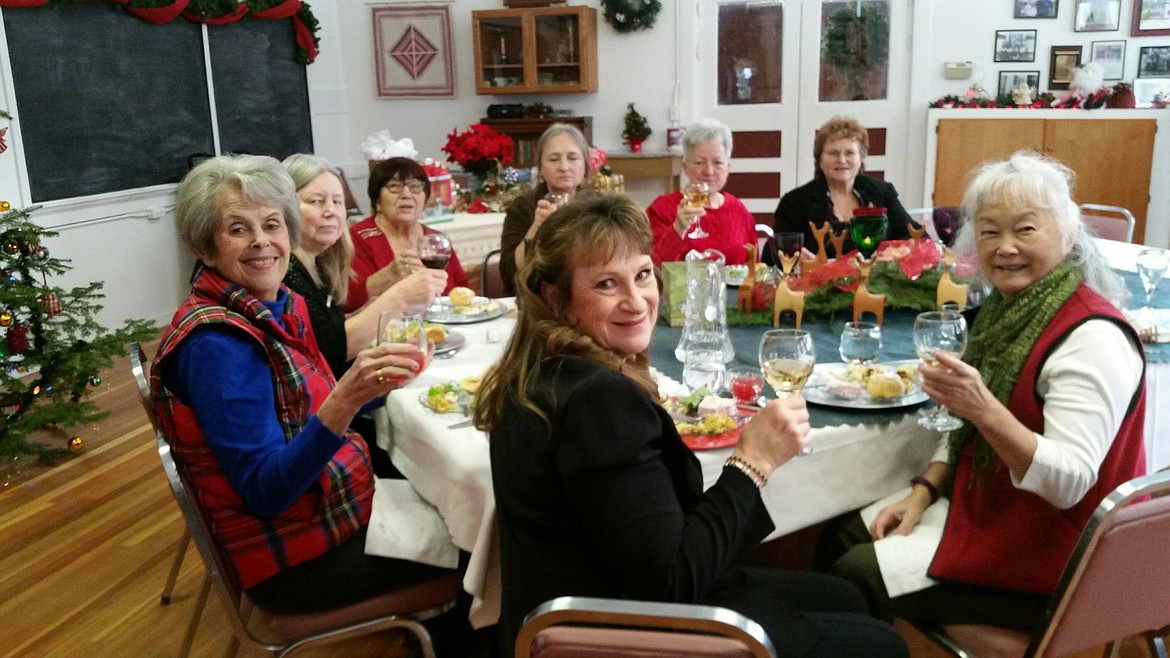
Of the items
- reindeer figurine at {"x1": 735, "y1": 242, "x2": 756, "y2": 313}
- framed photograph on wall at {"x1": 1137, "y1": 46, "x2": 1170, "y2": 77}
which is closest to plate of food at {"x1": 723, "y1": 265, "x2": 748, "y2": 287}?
reindeer figurine at {"x1": 735, "y1": 242, "x2": 756, "y2": 313}

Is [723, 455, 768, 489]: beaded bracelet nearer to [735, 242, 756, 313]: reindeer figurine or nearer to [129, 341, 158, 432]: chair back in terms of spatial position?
[129, 341, 158, 432]: chair back

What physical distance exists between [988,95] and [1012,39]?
0.39 m

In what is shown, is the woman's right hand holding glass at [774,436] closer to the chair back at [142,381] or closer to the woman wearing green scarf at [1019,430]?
the woman wearing green scarf at [1019,430]

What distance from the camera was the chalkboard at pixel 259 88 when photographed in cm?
604

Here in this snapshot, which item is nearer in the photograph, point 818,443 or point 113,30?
point 818,443

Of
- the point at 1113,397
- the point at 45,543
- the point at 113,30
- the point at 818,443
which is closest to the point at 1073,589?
the point at 1113,397

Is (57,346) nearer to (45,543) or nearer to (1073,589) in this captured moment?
(45,543)

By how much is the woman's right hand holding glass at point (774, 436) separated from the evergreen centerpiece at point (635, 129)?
226 inches

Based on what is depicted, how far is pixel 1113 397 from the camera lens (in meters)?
1.55

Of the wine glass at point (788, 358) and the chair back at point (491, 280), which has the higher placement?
the wine glass at point (788, 358)

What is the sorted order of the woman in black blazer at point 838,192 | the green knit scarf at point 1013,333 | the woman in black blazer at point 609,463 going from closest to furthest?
the woman in black blazer at point 609,463, the green knit scarf at point 1013,333, the woman in black blazer at point 838,192

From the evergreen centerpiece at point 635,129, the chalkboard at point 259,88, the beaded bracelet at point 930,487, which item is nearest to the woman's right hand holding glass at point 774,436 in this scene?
the beaded bracelet at point 930,487

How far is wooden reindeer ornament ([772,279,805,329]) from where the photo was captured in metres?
2.47

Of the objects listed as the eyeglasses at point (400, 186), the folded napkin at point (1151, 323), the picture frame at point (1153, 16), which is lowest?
the folded napkin at point (1151, 323)
